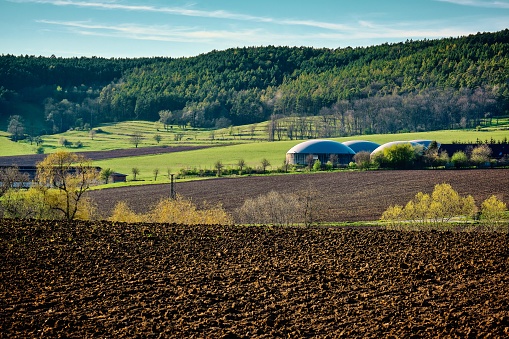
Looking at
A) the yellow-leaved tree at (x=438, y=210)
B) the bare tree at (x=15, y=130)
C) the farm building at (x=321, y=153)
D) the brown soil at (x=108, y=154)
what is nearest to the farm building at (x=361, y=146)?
the farm building at (x=321, y=153)

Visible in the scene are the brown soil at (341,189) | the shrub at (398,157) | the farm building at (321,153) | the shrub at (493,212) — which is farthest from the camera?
the farm building at (321,153)

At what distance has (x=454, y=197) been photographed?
164 feet

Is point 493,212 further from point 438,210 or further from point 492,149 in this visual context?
point 492,149

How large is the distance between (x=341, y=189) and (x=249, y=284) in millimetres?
51579

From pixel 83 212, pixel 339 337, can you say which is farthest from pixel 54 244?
pixel 83 212

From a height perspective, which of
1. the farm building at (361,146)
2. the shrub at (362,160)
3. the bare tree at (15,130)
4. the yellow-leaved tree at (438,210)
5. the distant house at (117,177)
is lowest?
the distant house at (117,177)

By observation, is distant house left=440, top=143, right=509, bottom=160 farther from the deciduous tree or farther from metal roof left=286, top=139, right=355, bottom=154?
the deciduous tree

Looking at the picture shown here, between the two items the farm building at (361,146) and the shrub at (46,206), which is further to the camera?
the farm building at (361,146)

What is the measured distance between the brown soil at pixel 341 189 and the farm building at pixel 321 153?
1236cm

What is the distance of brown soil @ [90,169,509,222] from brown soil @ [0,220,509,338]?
90.1 ft

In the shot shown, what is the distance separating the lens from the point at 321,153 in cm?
9725

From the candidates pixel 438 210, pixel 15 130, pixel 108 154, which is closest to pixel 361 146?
pixel 108 154

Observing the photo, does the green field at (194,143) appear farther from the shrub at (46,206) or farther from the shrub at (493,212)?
the shrub at (493,212)

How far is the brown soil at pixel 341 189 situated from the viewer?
62812mm
